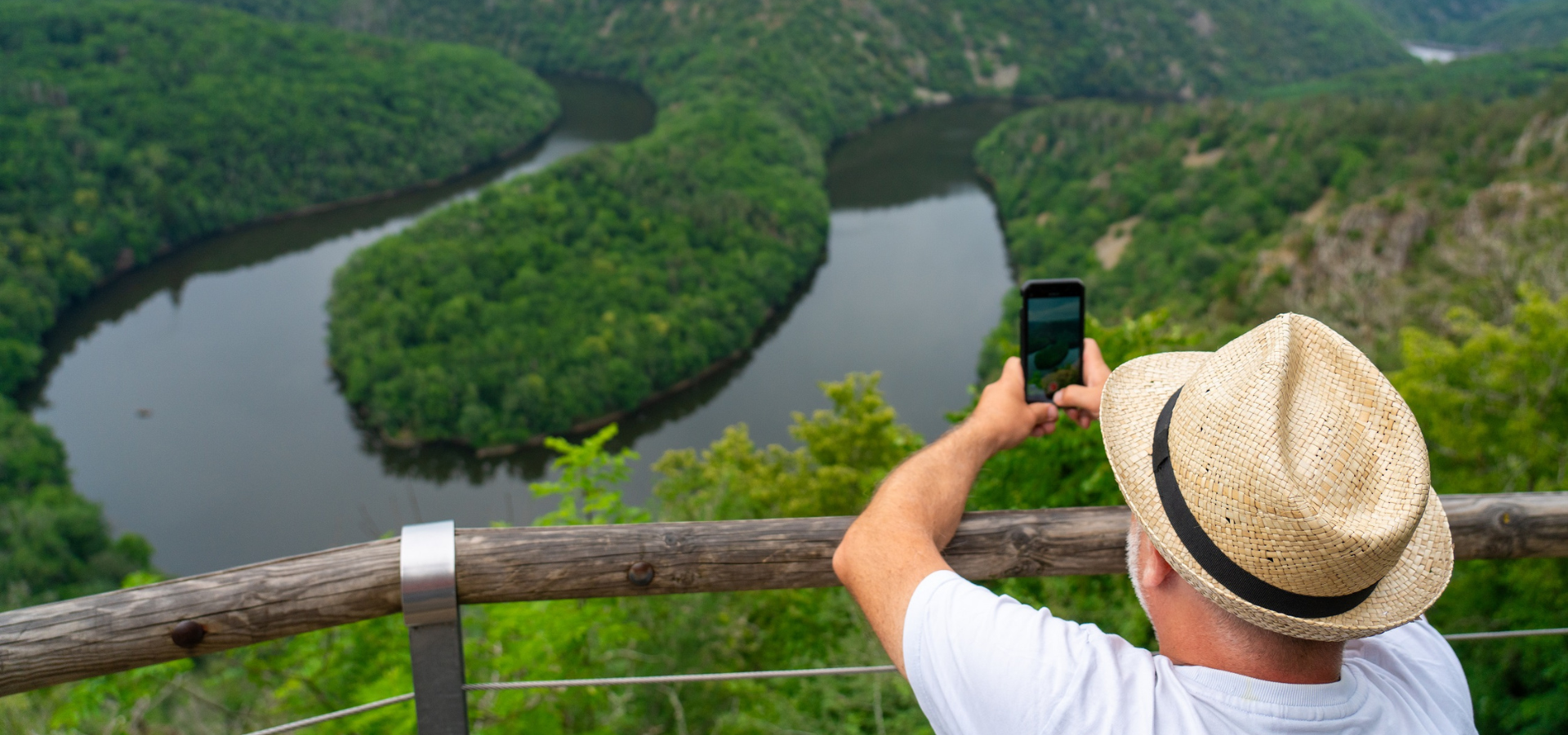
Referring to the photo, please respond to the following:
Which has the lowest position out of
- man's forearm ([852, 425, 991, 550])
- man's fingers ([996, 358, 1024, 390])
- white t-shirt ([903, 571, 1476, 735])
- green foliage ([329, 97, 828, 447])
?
green foliage ([329, 97, 828, 447])

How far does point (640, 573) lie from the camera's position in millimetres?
1769

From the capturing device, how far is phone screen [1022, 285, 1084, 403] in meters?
1.84

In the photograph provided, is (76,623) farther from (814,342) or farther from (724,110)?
(724,110)

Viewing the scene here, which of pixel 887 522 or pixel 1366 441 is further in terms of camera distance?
pixel 887 522

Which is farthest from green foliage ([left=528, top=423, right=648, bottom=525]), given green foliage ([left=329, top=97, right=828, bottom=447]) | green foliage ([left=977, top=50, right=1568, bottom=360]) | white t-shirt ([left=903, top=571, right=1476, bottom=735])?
green foliage ([left=329, top=97, right=828, bottom=447])

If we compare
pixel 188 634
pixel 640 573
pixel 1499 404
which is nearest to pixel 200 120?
pixel 1499 404

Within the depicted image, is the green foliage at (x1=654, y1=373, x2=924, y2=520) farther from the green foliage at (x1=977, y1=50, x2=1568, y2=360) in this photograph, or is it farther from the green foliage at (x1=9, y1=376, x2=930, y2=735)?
the green foliage at (x1=977, y1=50, x2=1568, y2=360)

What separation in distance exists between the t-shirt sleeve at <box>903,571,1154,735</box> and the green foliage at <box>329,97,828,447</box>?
33.9 metres

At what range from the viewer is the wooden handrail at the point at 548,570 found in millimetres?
1615

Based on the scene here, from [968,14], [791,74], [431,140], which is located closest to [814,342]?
[431,140]

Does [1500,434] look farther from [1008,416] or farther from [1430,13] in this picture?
[1430,13]

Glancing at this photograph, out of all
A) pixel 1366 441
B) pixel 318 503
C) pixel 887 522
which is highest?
pixel 1366 441

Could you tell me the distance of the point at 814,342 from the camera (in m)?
39.2

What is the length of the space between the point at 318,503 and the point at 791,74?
5304 centimetres
